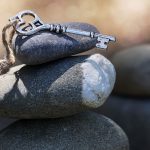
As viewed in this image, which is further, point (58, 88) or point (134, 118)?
point (134, 118)

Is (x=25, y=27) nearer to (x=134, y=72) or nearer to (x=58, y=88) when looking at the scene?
(x=58, y=88)

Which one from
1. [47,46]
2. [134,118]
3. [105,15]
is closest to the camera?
[47,46]

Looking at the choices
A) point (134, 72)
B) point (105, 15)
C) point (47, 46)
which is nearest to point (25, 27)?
point (47, 46)

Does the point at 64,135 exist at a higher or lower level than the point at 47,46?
lower

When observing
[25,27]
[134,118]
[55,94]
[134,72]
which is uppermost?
[25,27]

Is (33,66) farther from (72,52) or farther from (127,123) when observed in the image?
(127,123)

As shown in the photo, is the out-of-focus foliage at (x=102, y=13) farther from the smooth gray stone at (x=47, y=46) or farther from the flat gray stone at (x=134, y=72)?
the smooth gray stone at (x=47, y=46)

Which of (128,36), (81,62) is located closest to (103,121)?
(81,62)
